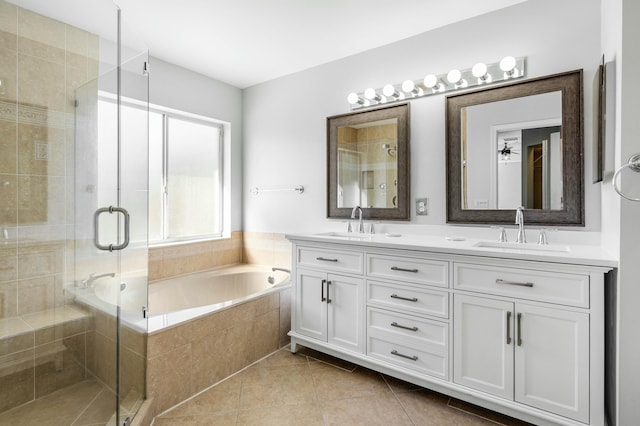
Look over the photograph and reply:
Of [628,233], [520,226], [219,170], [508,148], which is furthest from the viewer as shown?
[219,170]

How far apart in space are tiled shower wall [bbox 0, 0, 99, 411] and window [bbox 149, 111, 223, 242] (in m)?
1.33

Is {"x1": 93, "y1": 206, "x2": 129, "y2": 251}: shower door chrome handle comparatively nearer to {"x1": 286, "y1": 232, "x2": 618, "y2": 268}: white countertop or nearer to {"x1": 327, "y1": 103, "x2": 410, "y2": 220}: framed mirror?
{"x1": 286, "y1": 232, "x2": 618, "y2": 268}: white countertop

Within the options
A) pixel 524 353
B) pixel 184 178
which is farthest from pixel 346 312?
pixel 184 178

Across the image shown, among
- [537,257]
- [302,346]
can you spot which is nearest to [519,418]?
[537,257]

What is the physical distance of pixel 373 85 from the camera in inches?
110

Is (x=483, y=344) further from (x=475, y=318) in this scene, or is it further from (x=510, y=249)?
(x=510, y=249)

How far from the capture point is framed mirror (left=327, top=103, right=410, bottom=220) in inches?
104

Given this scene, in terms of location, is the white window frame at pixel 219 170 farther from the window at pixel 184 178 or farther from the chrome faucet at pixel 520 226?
the chrome faucet at pixel 520 226

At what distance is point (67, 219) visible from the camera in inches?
66.9

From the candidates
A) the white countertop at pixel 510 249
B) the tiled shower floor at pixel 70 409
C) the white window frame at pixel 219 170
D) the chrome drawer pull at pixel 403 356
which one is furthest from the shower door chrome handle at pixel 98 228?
the chrome drawer pull at pixel 403 356

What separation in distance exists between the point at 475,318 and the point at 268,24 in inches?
90.3

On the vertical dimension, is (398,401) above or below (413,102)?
below

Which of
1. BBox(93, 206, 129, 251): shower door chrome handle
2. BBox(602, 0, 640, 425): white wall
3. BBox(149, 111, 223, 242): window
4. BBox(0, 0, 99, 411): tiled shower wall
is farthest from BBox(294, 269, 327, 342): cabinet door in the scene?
BBox(602, 0, 640, 425): white wall

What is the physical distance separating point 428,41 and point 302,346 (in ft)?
8.09
